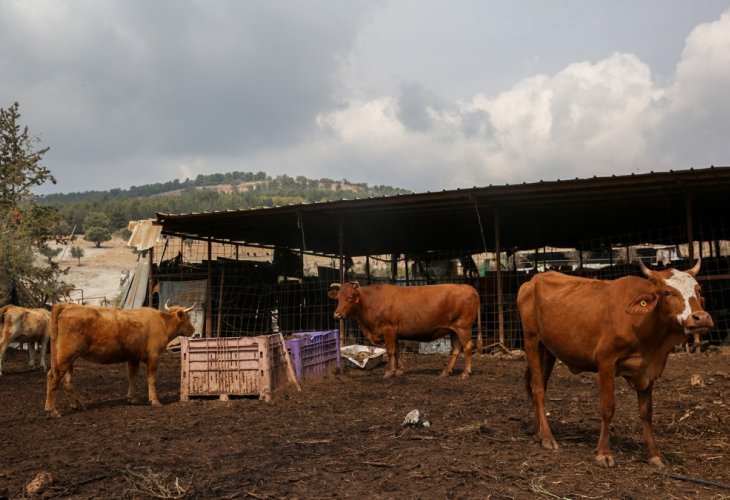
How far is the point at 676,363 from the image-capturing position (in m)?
11.9

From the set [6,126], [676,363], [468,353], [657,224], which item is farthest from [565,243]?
[6,126]

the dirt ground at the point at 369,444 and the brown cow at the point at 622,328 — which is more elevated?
the brown cow at the point at 622,328

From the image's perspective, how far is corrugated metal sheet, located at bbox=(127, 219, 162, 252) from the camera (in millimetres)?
18672

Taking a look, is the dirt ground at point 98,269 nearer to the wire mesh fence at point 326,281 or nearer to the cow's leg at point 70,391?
the wire mesh fence at point 326,281

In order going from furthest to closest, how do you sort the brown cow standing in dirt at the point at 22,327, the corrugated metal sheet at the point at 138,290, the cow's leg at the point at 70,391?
the corrugated metal sheet at the point at 138,290 → the brown cow standing in dirt at the point at 22,327 → the cow's leg at the point at 70,391

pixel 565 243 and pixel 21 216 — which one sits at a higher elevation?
pixel 21 216

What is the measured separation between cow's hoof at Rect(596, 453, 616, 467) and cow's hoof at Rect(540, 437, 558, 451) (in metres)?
0.60

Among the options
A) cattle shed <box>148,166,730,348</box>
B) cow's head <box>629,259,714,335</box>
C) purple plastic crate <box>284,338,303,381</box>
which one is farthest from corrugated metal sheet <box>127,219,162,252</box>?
cow's head <box>629,259,714,335</box>

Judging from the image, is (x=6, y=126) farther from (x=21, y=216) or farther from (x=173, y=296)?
(x=173, y=296)

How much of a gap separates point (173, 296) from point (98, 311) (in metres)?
10.4

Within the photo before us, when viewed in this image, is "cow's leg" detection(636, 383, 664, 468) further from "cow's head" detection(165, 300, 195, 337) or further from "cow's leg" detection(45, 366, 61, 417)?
"cow's head" detection(165, 300, 195, 337)

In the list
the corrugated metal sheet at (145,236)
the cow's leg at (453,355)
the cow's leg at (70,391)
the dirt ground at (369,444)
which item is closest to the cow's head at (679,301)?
the dirt ground at (369,444)

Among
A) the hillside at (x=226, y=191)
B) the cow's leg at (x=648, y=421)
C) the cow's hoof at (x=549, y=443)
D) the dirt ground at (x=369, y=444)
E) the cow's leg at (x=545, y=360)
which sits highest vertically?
the hillside at (x=226, y=191)

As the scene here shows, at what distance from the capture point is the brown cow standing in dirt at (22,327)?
14094 millimetres
